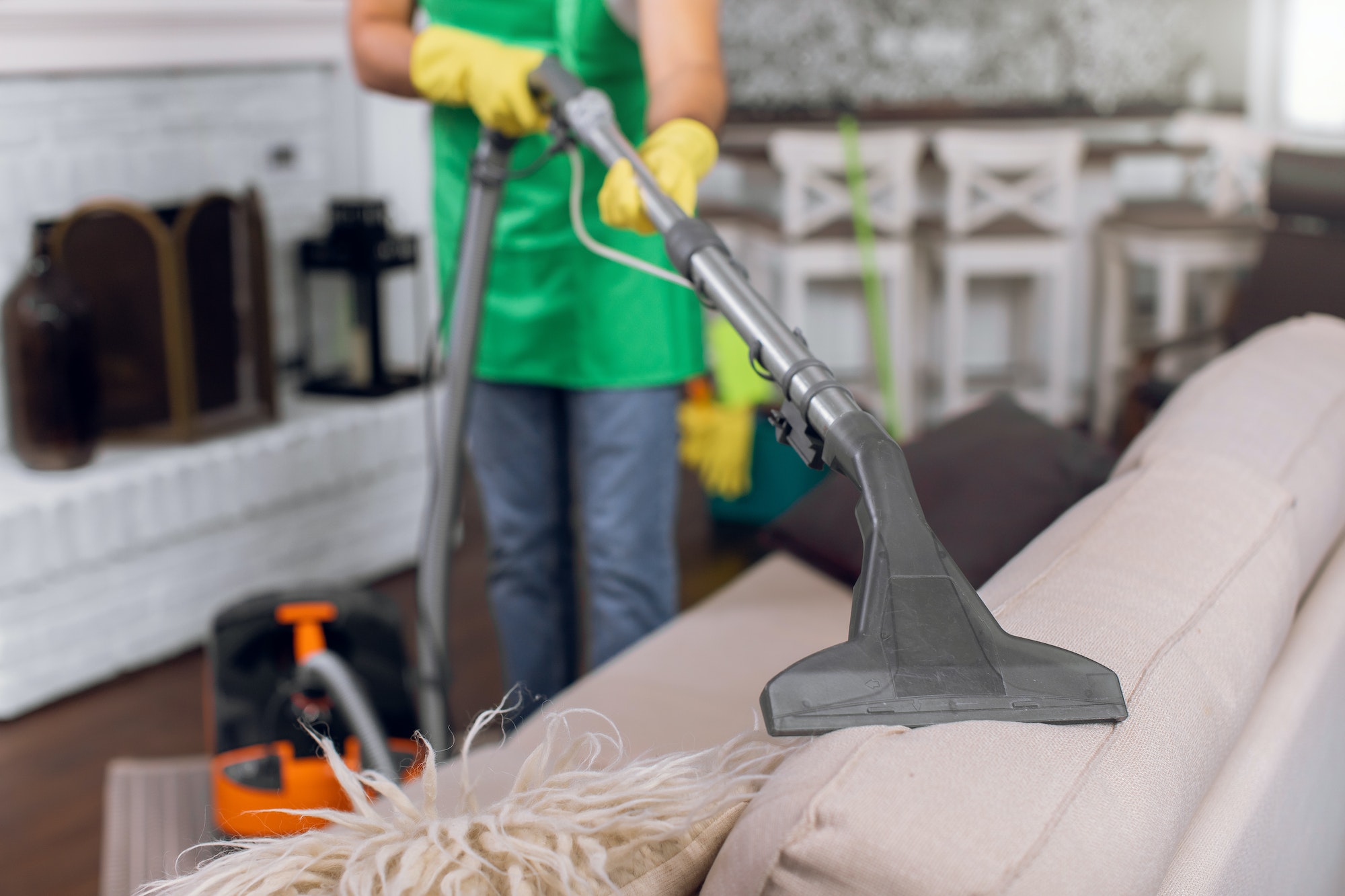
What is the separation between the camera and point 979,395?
3.87 meters

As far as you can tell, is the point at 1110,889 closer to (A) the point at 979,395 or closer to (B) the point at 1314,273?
(B) the point at 1314,273

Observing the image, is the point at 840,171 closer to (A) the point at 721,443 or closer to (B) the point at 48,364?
(A) the point at 721,443

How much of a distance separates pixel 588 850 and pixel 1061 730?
0.22 m

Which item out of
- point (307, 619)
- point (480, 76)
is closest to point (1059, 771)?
point (480, 76)

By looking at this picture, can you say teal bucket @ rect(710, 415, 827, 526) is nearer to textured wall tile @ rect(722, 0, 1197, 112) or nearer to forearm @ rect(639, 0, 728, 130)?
forearm @ rect(639, 0, 728, 130)

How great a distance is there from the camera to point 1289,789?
786 mm

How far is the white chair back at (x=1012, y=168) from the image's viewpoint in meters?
3.40

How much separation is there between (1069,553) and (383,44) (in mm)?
1038

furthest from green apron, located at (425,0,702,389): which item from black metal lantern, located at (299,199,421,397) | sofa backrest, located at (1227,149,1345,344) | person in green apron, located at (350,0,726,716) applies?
sofa backrest, located at (1227,149,1345,344)

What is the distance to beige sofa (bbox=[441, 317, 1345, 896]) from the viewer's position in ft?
1.73

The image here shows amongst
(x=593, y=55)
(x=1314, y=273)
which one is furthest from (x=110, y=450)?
(x=1314, y=273)

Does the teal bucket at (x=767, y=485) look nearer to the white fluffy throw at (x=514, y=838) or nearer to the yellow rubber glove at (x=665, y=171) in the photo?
the yellow rubber glove at (x=665, y=171)

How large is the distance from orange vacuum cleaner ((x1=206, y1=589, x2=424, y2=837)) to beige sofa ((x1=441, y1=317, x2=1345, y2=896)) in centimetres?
34

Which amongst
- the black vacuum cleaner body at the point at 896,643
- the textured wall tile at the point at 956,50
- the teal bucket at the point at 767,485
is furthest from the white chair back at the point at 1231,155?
the black vacuum cleaner body at the point at 896,643
